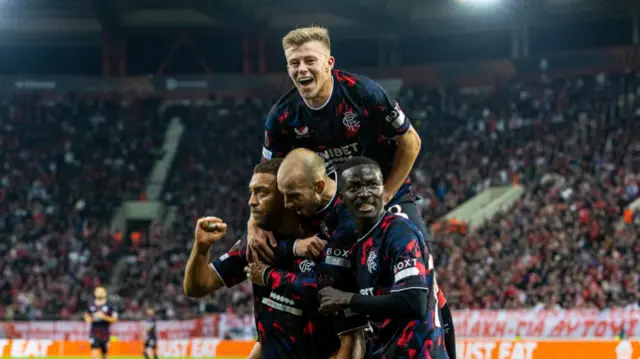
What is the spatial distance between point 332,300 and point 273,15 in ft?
118

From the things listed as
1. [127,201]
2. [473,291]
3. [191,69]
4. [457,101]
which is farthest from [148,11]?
[473,291]

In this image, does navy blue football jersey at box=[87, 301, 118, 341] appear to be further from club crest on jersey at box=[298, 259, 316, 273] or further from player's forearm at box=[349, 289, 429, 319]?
player's forearm at box=[349, 289, 429, 319]

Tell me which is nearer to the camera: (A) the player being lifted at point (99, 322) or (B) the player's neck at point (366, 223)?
(B) the player's neck at point (366, 223)

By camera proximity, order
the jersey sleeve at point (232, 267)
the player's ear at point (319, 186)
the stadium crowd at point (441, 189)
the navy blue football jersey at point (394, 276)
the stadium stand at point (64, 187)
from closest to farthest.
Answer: the navy blue football jersey at point (394, 276)
the player's ear at point (319, 186)
the jersey sleeve at point (232, 267)
the stadium crowd at point (441, 189)
the stadium stand at point (64, 187)

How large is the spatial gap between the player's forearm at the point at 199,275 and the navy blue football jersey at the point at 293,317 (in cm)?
51

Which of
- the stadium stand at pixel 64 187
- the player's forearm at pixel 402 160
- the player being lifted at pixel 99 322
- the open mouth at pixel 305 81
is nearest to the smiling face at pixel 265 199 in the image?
the open mouth at pixel 305 81

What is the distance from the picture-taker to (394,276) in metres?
6.68

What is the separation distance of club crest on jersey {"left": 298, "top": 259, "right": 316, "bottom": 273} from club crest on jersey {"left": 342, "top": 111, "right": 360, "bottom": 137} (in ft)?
4.31

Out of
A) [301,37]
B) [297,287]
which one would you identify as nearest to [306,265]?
[297,287]

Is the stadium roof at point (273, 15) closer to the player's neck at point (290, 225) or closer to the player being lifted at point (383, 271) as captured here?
the player's neck at point (290, 225)

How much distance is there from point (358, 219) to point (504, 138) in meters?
30.2

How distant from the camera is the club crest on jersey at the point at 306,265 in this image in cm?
738

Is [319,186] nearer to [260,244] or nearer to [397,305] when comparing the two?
[260,244]

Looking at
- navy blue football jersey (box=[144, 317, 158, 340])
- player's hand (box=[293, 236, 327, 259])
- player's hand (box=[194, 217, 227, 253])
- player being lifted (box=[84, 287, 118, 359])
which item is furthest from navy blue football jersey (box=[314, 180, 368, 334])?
navy blue football jersey (box=[144, 317, 158, 340])
